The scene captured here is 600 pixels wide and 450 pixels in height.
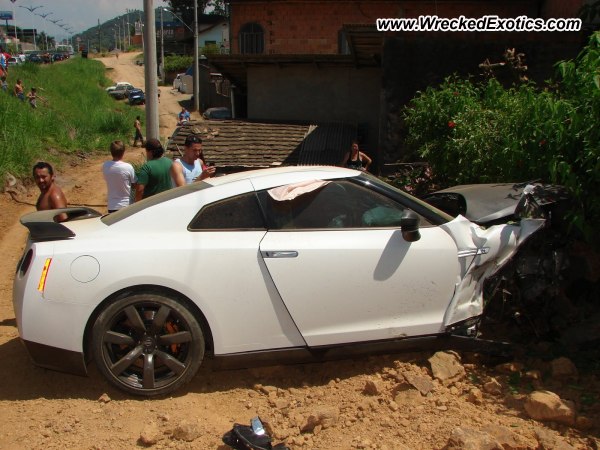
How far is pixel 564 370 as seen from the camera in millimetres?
4059

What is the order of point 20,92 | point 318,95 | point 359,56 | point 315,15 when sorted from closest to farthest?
point 359,56 < point 318,95 < point 20,92 < point 315,15

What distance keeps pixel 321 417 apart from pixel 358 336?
651 millimetres

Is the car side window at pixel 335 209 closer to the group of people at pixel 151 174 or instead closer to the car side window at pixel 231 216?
the car side window at pixel 231 216

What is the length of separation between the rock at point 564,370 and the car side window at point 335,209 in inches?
51.4

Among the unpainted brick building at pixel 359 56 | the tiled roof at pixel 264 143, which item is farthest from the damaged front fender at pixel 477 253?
the tiled roof at pixel 264 143

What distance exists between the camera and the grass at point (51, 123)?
1493 centimetres

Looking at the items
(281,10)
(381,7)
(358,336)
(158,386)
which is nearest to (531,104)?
(358,336)

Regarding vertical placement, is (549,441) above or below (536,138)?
below

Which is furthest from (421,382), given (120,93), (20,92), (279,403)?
(120,93)

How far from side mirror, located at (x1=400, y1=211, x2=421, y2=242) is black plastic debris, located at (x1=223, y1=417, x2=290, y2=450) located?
5.02ft

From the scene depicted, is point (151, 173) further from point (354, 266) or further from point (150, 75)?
point (150, 75)

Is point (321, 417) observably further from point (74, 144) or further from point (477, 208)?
point (74, 144)

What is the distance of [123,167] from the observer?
6609mm

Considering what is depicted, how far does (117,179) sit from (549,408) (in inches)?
192
